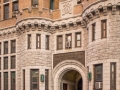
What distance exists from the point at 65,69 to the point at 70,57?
49.9 inches

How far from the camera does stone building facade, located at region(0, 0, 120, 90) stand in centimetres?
2044

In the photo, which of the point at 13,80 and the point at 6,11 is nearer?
the point at 13,80

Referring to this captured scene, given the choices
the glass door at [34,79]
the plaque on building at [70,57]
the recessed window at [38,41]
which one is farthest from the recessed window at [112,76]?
the recessed window at [38,41]

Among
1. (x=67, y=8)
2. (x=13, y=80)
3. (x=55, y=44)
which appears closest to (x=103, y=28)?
(x=67, y=8)

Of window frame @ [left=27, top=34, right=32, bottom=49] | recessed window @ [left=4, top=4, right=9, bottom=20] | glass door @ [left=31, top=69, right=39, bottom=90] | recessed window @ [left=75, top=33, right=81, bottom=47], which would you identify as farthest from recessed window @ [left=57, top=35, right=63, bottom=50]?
recessed window @ [left=4, top=4, right=9, bottom=20]

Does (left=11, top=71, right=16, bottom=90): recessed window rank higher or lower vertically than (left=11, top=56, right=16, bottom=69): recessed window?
lower

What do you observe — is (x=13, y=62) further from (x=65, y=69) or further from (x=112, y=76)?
(x=112, y=76)

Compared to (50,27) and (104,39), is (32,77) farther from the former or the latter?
(104,39)

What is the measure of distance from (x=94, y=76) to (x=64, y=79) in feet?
19.1

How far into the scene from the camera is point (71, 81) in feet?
90.4

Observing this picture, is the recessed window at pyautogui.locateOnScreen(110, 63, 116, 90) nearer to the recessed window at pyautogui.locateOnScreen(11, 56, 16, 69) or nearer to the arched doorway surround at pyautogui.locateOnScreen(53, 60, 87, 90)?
the arched doorway surround at pyautogui.locateOnScreen(53, 60, 87, 90)

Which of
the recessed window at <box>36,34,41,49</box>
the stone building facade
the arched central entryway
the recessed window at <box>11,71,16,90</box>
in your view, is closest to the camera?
the stone building facade

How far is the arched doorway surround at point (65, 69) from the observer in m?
23.7

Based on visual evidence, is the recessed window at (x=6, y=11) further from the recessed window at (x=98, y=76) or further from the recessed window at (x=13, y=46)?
the recessed window at (x=98, y=76)
